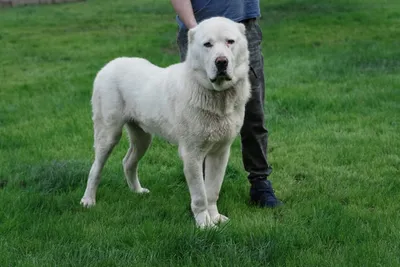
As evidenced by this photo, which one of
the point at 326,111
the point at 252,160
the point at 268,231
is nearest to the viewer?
the point at 268,231

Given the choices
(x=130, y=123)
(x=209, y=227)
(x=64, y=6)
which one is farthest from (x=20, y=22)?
(x=209, y=227)

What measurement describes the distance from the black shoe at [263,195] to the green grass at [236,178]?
0.10 meters

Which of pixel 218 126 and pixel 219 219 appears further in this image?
pixel 219 219

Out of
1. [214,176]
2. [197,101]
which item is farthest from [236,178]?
[197,101]

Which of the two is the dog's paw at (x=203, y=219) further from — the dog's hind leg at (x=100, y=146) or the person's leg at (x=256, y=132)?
the dog's hind leg at (x=100, y=146)

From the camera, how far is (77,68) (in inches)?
455

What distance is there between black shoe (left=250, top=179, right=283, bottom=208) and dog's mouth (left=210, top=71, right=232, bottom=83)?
3.85 feet

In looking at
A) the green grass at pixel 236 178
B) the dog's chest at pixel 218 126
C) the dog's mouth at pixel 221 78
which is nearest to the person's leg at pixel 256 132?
the green grass at pixel 236 178

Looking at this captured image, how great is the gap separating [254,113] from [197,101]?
0.79 m

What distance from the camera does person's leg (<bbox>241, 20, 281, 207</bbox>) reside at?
4.62 metres

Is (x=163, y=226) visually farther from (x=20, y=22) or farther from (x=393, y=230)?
(x=20, y=22)

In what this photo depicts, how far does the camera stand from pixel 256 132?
4801 millimetres

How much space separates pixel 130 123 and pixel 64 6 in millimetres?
23208

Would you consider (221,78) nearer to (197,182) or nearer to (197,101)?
(197,101)
